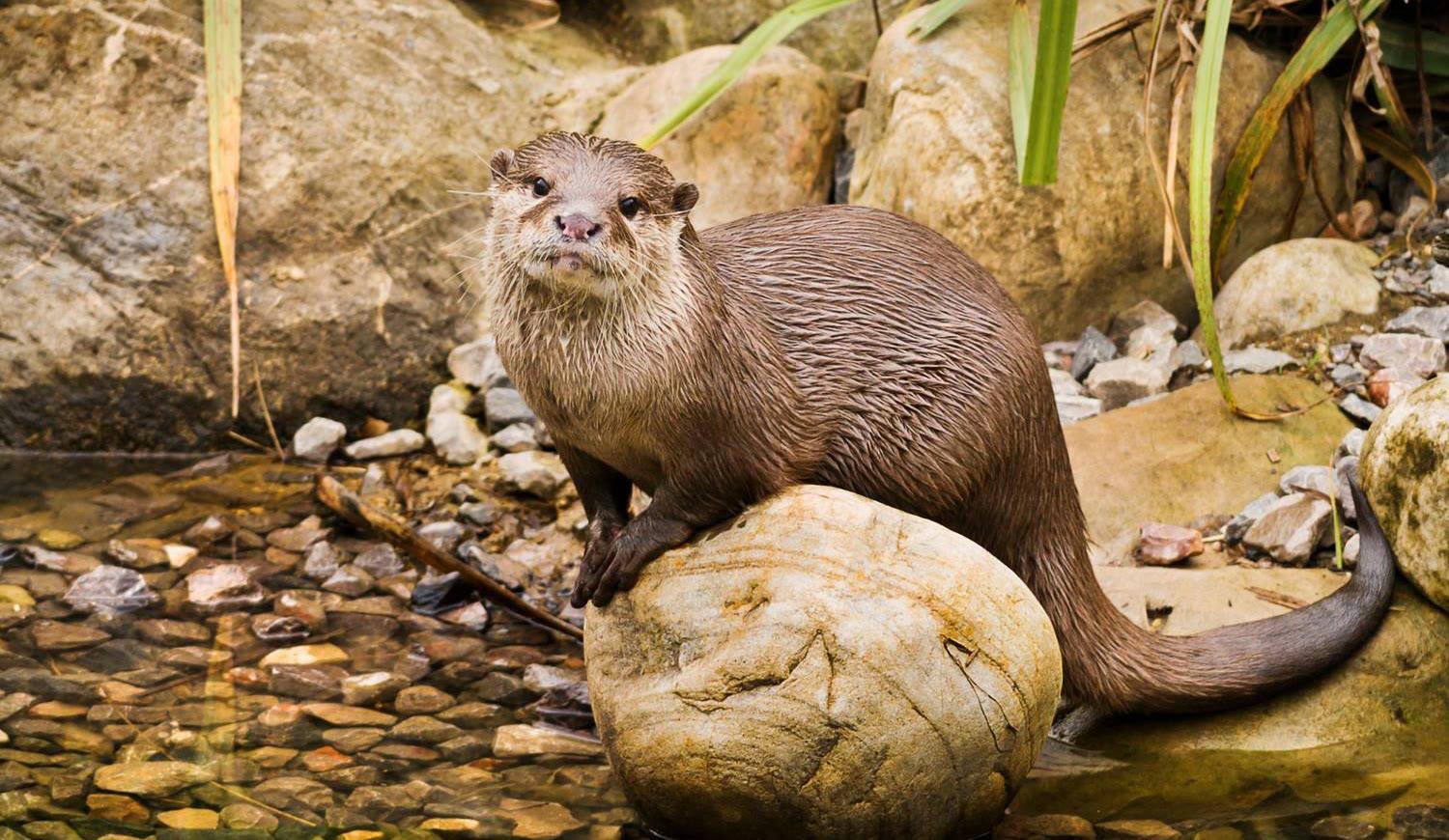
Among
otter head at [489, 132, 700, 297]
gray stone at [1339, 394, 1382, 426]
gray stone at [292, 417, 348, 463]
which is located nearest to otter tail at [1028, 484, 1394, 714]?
gray stone at [1339, 394, 1382, 426]

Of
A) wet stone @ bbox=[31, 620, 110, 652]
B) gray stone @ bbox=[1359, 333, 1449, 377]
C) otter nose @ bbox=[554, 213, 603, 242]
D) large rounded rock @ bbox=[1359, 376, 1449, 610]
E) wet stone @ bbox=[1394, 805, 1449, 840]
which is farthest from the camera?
gray stone @ bbox=[1359, 333, 1449, 377]

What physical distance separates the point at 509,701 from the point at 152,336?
1518mm

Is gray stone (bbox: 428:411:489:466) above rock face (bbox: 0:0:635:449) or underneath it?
underneath

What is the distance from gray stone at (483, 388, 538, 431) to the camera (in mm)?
3979

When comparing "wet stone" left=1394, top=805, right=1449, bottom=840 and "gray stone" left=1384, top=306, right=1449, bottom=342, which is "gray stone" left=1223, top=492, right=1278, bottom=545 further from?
"wet stone" left=1394, top=805, right=1449, bottom=840

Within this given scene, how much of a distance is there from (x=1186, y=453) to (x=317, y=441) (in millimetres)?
2002

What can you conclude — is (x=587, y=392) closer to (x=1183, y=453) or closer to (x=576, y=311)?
(x=576, y=311)

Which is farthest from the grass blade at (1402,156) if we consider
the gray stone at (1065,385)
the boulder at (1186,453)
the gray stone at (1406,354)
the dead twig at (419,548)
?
the dead twig at (419,548)

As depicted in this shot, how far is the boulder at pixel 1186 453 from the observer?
11.1ft

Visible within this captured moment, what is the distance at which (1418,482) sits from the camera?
2.77m

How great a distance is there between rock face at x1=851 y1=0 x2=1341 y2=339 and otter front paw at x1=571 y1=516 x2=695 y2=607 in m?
1.59

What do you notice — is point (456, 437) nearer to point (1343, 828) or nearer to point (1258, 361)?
point (1258, 361)

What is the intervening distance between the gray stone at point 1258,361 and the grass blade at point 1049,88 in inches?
25.0

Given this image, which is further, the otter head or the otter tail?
the otter tail
